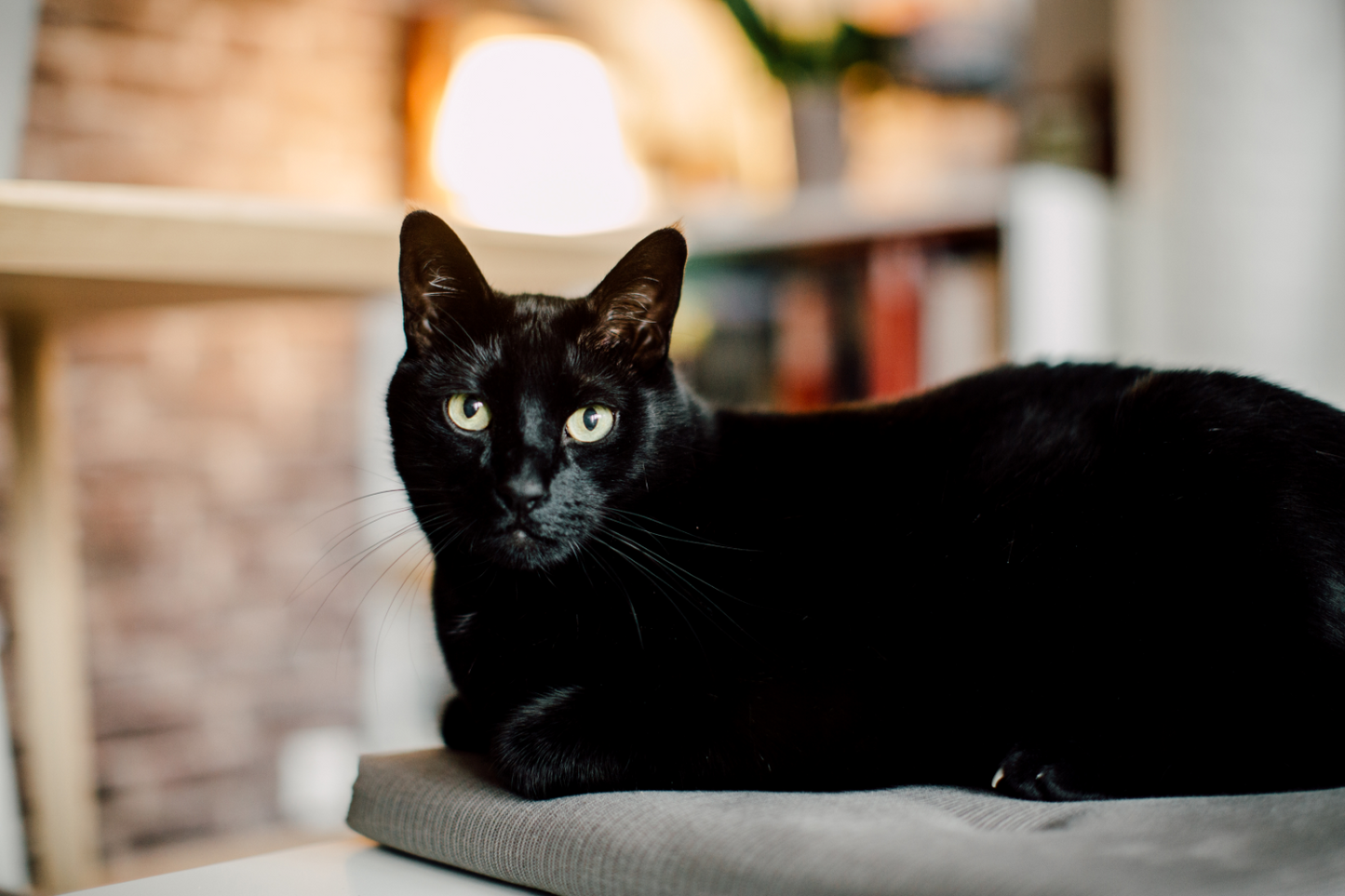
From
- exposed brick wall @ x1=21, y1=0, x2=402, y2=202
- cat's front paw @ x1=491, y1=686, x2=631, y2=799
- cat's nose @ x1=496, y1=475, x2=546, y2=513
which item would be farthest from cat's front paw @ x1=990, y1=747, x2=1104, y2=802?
exposed brick wall @ x1=21, y1=0, x2=402, y2=202

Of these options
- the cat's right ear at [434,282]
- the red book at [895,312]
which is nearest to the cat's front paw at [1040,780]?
the cat's right ear at [434,282]

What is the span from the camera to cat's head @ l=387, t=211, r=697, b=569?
26.1 inches

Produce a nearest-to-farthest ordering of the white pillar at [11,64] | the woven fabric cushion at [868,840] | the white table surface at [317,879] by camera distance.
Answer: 1. the woven fabric cushion at [868,840]
2. the white table surface at [317,879]
3. the white pillar at [11,64]

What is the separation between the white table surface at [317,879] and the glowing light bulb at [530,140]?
144 cm

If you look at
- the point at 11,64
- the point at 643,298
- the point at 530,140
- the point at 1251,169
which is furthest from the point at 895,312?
the point at 11,64

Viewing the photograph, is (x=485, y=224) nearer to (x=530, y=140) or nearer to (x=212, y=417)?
(x=530, y=140)

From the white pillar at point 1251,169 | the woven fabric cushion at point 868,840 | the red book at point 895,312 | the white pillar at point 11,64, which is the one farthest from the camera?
the red book at point 895,312

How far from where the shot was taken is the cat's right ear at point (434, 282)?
2.35 feet

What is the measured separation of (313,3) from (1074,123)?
1559mm

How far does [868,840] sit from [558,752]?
0.22 meters

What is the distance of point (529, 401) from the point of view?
68 cm

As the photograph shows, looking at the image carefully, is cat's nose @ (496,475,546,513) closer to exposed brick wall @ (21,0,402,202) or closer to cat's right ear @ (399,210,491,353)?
cat's right ear @ (399,210,491,353)

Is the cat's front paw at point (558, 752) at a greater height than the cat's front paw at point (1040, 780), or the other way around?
the cat's front paw at point (558, 752)

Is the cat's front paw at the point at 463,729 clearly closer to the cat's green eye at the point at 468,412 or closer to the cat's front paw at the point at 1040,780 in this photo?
the cat's green eye at the point at 468,412
